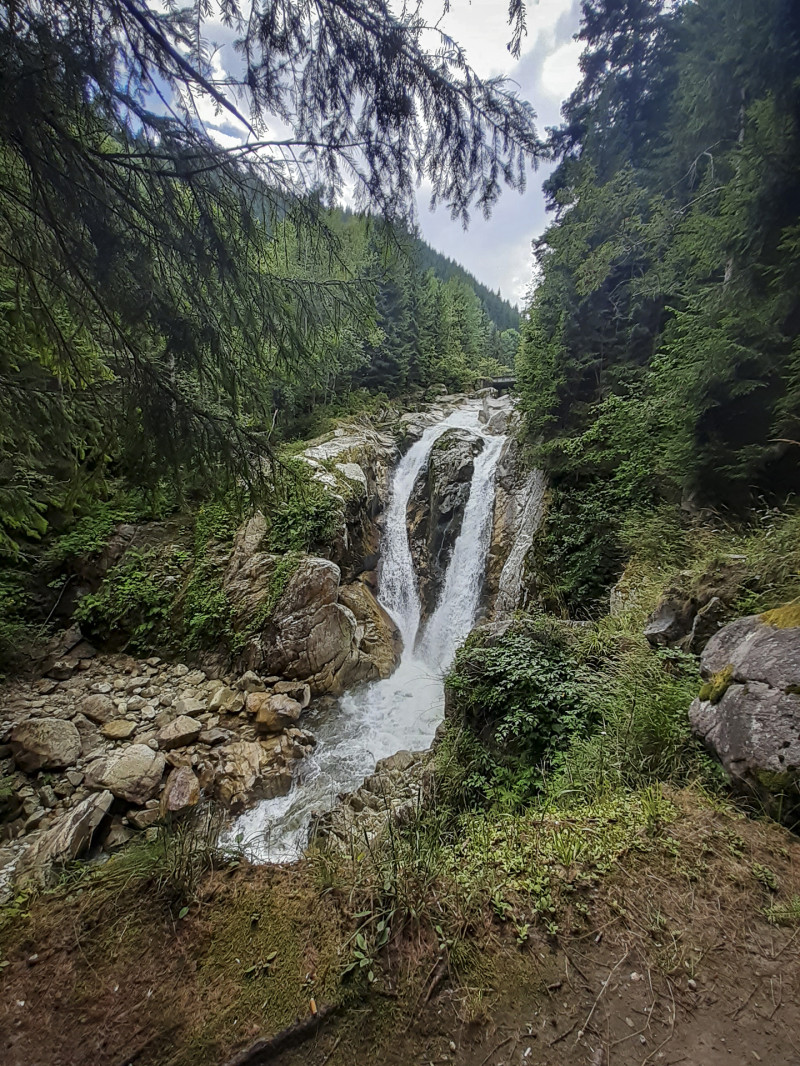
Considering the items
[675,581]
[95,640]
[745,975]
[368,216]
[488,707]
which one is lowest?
[95,640]

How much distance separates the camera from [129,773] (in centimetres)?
471

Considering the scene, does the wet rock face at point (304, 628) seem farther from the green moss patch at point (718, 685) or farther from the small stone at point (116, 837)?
the green moss patch at point (718, 685)

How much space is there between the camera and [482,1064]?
4.66 feet

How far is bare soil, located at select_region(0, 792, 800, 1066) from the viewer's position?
1461 millimetres

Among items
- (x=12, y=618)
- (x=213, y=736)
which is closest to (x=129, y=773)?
(x=213, y=736)

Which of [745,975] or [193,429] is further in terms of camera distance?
[193,429]

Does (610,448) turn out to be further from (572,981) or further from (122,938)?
(122,938)

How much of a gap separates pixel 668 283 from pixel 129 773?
1178 cm

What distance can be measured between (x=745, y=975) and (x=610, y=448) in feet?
26.3

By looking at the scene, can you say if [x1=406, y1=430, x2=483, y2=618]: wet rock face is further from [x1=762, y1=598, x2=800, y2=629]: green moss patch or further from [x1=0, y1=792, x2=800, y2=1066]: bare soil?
[x1=0, y1=792, x2=800, y2=1066]: bare soil

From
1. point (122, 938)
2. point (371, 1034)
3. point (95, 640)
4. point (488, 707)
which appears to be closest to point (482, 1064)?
point (371, 1034)

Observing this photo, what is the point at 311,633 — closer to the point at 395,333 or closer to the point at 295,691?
the point at 295,691

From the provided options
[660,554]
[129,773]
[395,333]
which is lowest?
[129,773]

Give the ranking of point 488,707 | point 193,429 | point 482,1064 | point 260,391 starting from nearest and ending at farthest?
point 482,1064 < point 193,429 < point 260,391 < point 488,707
